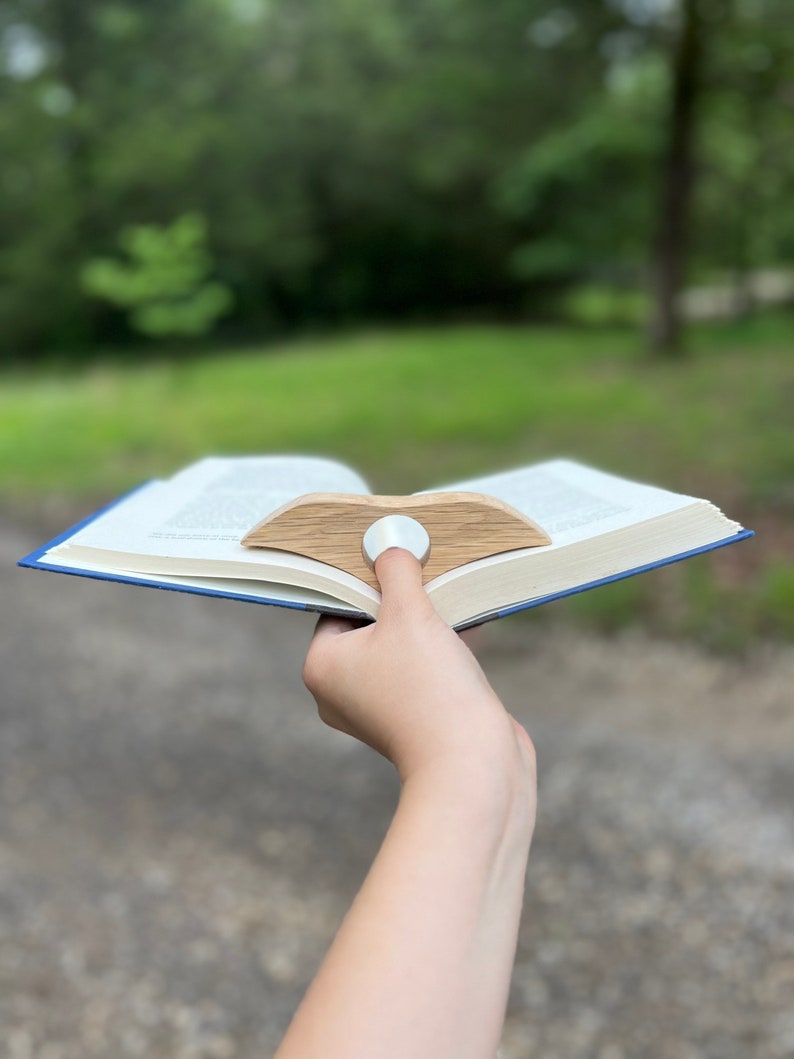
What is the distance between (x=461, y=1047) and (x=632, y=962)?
76.6 inches

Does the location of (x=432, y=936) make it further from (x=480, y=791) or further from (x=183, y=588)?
(x=183, y=588)

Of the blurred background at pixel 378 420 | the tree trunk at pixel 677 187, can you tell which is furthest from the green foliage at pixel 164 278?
the tree trunk at pixel 677 187

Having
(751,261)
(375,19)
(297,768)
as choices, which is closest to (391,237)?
(375,19)

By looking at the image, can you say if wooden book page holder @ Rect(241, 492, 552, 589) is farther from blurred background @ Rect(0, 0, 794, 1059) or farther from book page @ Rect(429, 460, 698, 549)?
blurred background @ Rect(0, 0, 794, 1059)

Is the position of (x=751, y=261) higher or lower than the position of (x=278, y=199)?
lower

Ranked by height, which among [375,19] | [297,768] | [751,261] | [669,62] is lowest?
[297,768]

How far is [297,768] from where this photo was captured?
2.95 metres

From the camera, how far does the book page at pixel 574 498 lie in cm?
78

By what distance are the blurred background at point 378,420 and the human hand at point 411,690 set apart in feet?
5.52

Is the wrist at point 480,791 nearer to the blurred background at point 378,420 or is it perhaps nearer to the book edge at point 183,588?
the book edge at point 183,588

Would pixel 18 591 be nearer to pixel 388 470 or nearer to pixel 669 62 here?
pixel 388 470

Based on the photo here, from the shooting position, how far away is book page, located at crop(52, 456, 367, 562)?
76 cm

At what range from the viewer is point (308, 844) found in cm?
258

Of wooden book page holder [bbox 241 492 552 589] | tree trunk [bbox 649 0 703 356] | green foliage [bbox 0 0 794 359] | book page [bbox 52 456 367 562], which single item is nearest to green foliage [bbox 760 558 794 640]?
book page [bbox 52 456 367 562]
